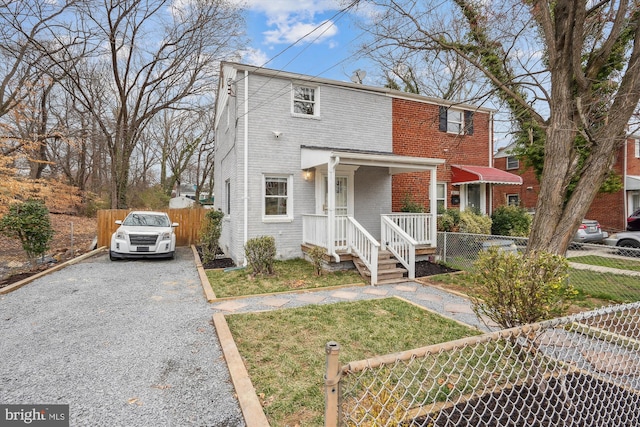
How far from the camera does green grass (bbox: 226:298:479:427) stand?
2.88 metres

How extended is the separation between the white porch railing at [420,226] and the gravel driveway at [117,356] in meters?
5.75

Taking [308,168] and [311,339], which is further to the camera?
[308,168]

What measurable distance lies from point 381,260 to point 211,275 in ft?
14.5

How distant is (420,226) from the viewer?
9219mm

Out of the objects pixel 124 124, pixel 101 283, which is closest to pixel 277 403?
pixel 101 283

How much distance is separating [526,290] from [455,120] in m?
12.2

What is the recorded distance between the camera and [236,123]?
381 inches

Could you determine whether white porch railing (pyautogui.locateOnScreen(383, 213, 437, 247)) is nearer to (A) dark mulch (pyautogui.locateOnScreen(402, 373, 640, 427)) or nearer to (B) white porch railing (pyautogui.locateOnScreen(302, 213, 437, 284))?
(B) white porch railing (pyautogui.locateOnScreen(302, 213, 437, 284))

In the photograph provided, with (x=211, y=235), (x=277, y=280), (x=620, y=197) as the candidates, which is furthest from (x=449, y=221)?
(x=620, y=197)

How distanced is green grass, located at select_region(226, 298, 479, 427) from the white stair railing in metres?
1.47

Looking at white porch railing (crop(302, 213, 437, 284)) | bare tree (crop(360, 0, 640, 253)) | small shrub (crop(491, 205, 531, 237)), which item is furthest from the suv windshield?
small shrub (crop(491, 205, 531, 237))

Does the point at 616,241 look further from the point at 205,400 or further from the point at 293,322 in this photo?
the point at 205,400

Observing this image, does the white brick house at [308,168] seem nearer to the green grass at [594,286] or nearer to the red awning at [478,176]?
the green grass at [594,286]

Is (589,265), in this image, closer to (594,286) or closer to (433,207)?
(594,286)
